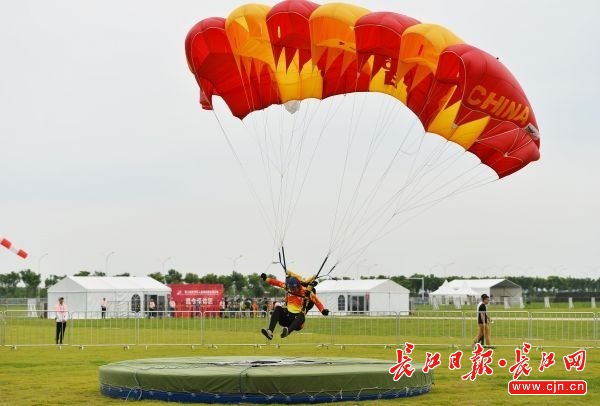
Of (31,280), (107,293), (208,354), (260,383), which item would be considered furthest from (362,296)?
(31,280)

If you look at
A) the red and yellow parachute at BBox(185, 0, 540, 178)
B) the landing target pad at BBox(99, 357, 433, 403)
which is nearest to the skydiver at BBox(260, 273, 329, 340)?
the landing target pad at BBox(99, 357, 433, 403)

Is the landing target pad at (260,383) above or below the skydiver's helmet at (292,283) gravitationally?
below

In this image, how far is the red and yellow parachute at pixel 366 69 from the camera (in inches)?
563

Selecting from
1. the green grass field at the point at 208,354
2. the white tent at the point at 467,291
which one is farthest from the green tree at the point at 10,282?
the green grass field at the point at 208,354

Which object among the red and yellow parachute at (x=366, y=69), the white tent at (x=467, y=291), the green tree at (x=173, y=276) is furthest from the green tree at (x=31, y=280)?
the red and yellow parachute at (x=366, y=69)

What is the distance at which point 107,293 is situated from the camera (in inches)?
1794

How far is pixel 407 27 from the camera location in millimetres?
14648

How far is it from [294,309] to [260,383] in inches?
102

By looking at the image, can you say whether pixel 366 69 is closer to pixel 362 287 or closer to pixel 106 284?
pixel 106 284

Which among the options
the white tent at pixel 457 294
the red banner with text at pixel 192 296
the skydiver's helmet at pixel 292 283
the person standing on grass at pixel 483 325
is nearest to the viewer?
the skydiver's helmet at pixel 292 283

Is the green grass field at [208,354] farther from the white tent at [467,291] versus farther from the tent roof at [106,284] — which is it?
the white tent at [467,291]

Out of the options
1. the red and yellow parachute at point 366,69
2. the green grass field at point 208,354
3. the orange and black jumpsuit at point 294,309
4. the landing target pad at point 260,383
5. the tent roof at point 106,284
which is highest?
the red and yellow parachute at point 366,69

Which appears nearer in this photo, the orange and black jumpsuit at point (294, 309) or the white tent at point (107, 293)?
the orange and black jumpsuit at point (294, 309)

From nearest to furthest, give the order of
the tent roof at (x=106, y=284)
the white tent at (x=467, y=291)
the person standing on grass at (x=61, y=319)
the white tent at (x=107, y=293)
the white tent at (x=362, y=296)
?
the person standing on grass at (x=61, y=319), the white tent at (x=107, y=293), the tent roof at (x=106, y=284), the white tent at (x=362, y=296), the white tent at (x=467, y=291)
